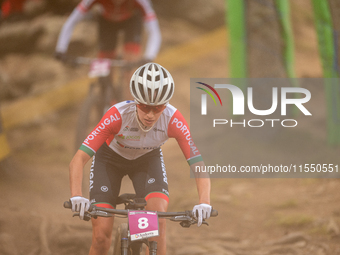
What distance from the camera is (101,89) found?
642 cm

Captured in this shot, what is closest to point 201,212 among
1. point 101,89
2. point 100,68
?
point 100,68

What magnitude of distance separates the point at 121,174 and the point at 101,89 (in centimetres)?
289

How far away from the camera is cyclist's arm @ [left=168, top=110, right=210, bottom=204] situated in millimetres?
3403

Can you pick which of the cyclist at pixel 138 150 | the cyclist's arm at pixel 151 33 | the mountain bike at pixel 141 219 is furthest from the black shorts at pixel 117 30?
the mountain bike at pixel 141 219

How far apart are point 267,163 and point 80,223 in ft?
14.0

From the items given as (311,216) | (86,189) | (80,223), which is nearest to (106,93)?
(86,189)

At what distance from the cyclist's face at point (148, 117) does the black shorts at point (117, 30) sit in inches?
151

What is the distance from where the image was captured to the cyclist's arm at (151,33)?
6273 millimetres

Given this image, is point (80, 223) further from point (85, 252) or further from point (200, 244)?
point (200, 244)

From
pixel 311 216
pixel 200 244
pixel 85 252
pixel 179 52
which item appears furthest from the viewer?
pixel 179 52

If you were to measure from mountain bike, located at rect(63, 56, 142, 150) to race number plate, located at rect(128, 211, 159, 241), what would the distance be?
129 inches

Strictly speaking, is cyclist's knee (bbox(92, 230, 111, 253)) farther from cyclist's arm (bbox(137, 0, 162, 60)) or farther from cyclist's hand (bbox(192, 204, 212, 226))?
cyclist's arm (bbox(137, 0, 162, 60))

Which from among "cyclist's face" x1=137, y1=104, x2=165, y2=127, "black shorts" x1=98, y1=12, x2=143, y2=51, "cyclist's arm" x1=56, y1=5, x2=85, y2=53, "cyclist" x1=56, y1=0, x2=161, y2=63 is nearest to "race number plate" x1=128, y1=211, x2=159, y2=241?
"cyclist's face" x1=137, y1=104, x2=165, y2=127

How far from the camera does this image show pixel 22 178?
7371 mm
